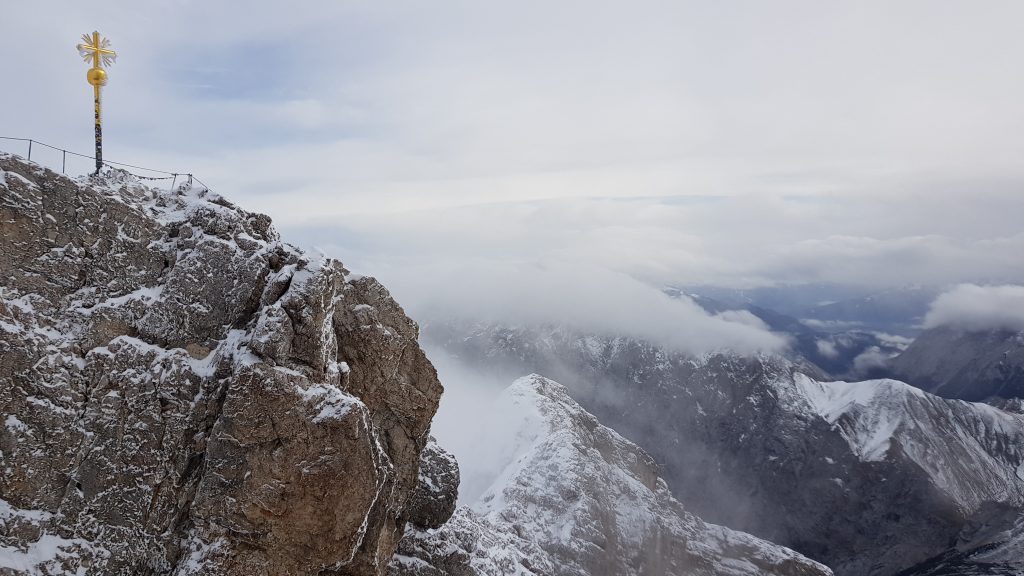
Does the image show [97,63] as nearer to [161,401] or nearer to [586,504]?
[161,401]

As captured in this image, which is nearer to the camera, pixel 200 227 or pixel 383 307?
pixel 200 227

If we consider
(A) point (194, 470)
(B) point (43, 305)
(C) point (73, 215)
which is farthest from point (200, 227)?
(A) point (194, 470)

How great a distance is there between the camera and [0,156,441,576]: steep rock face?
3328cm

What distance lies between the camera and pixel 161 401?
35844 mm

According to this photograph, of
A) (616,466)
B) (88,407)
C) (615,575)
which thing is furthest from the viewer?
(616,466)

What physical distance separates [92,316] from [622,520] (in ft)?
504

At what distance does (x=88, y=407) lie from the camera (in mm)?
34438

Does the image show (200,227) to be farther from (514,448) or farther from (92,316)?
(514,448)

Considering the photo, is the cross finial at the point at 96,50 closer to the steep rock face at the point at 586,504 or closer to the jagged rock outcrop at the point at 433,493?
the jagged rock outcrop at the point at 433,493

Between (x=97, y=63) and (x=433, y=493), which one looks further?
(x=433, y=493)

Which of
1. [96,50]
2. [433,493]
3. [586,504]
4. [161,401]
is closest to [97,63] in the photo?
[96,50]

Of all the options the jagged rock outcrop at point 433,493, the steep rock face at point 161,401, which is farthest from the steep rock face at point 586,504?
the steep rock face at point 161,401

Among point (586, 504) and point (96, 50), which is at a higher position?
point (96, 50)

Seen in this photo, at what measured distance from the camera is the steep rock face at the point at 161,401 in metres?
33.3
